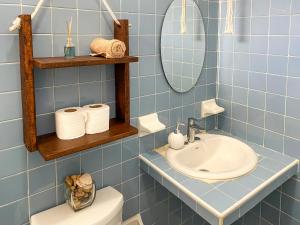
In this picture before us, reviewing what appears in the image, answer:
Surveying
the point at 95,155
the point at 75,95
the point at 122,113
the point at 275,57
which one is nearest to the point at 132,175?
the point at 95,155

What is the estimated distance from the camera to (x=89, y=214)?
1158 millimetres

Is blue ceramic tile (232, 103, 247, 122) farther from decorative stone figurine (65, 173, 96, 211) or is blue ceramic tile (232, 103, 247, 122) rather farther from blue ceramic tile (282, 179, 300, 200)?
decorative stone figurine (65, 173, 96, 211)

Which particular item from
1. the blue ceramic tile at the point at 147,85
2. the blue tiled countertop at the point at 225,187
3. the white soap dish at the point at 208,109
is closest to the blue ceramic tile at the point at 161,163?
the blue tiled countertop at the point at 225,187

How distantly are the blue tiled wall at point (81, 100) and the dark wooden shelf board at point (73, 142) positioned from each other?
8 cm

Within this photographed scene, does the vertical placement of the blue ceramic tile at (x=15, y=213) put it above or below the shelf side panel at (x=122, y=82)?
below

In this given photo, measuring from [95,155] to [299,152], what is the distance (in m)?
1.05

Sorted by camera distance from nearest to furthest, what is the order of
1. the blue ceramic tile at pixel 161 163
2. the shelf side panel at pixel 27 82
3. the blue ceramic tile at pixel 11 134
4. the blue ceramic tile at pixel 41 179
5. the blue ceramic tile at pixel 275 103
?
1. the shelf side panel at pixel 27 82
2. the blue ceramic tile at pixel 11 134
3. the blue ceramic tile at pixel 41 179
4. the blue ceramic tile at pixel 161 163
5. the blue ceramic tile at pixel 275 103

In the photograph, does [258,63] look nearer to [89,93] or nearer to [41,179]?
[89,93]

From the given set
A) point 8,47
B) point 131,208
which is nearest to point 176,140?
point 131,208

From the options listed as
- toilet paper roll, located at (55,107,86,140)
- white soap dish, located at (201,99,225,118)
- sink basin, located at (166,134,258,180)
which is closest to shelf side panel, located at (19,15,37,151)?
toilet paper roll, located at (55,107,86,140)

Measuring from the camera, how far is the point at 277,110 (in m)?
1.51

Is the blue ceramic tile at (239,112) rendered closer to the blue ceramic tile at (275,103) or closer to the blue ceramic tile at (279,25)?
the blue ceramic tile at (275,103)

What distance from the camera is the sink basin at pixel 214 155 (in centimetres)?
147

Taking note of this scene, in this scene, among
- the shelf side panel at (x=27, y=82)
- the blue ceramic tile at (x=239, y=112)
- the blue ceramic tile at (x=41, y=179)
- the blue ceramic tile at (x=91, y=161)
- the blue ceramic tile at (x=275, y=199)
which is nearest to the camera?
the shelf side panel at (x=27, y=82)
